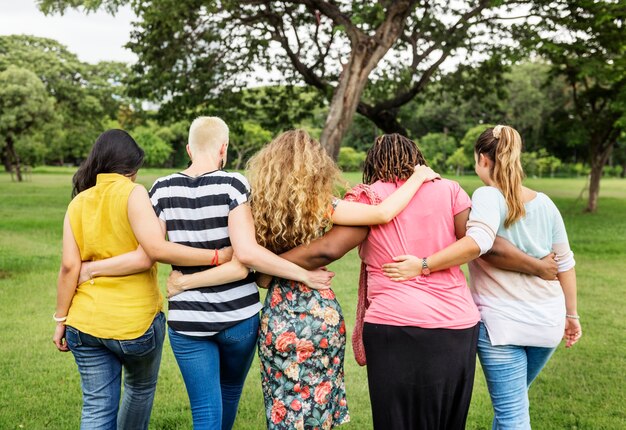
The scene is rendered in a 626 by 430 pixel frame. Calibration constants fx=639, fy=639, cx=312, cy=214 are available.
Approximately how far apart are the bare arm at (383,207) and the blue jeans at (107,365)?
1122 millimetres

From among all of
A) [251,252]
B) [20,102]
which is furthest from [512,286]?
[20,102]

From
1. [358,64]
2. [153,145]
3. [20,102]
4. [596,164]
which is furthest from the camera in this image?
[153,145]

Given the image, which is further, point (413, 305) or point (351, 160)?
point (351, 160)

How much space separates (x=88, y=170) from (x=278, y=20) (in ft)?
53.5

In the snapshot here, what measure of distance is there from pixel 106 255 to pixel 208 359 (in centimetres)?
71

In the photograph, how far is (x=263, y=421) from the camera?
4734 millimetres

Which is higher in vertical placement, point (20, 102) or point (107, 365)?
point (20, 102)

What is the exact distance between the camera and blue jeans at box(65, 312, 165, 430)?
309cm

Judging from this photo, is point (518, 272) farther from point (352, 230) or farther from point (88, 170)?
point (88, 170)

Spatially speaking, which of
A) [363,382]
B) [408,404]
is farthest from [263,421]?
[408,404]

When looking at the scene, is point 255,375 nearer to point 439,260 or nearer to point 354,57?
point 439,260

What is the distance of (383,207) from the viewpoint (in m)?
2.88

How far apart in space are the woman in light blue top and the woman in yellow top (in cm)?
136

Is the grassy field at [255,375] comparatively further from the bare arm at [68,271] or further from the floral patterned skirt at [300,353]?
the bare arm at [68,271]
